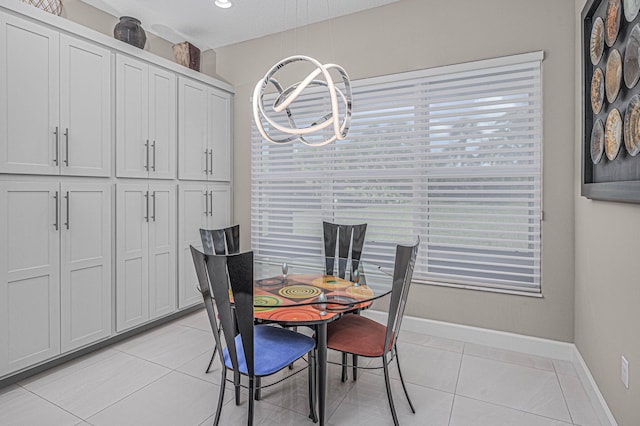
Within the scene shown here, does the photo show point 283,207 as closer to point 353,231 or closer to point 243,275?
point 353,231

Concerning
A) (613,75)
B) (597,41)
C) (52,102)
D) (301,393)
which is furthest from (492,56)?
(52,102)

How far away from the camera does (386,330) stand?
2029mm

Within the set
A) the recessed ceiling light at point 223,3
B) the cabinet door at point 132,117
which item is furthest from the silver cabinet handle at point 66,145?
the recessed ceiling light at point 223,3

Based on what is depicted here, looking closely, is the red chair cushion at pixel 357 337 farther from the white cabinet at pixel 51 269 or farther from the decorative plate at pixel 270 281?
the white cabinet at pixel 51 269

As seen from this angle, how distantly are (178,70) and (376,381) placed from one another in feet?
10.6

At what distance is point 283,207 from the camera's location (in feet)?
13.1

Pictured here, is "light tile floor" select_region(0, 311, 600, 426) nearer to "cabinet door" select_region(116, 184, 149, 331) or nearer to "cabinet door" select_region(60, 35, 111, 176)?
"cabinet door" select_region(116, 184, 149, 331)

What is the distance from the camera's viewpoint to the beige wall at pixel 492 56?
270 centimetres

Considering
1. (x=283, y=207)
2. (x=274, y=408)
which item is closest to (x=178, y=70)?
(x=283, y=207)

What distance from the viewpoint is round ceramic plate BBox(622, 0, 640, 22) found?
5.00ft

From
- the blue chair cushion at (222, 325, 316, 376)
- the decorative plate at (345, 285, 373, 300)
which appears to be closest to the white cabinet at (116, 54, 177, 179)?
the blue chair cushion at (222, 325, 316, 376)

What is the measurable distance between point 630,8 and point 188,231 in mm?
3571

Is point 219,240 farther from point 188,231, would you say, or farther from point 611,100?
point 611,100

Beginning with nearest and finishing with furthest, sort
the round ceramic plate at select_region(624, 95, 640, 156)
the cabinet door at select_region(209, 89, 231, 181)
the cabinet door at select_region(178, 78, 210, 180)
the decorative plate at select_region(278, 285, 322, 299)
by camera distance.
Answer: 1. the round ceramic plate at select_region(624, 95, 640, 156)
2. the decorative plate at select_region(278, 285, 322, 299)
3. the cabinet door at select_region(178, 78, 210, 180)
4. the cabinet door at select_region(209, 89, 231, 181)
